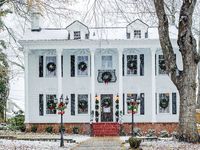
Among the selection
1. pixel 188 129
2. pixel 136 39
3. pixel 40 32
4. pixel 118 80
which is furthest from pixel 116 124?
pixel 188 129

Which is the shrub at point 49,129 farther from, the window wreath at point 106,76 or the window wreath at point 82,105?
the window wreath at point 106,76

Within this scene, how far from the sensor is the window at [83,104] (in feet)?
122

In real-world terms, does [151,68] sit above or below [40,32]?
below

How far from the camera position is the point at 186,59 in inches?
826

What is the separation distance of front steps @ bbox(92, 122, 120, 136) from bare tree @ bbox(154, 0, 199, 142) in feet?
45.5

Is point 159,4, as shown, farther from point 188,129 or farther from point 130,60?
point 130,60

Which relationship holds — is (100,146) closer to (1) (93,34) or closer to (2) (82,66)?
(2) (82,66)

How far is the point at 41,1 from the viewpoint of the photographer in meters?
19.7

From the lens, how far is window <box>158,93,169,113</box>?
3681 cm

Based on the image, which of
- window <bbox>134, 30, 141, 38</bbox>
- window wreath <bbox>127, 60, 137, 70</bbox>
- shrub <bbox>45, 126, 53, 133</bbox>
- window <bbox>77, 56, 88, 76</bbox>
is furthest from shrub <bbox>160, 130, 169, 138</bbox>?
shrub <bbox>45, 126, 53, 133</bbox>

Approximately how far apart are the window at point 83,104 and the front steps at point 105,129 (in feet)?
6.85

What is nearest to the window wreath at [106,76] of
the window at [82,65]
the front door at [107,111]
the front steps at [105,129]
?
the window at [82,65]

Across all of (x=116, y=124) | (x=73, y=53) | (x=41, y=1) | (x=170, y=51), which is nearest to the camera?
(x=41, y=1)

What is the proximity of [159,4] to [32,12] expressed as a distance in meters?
5.15
